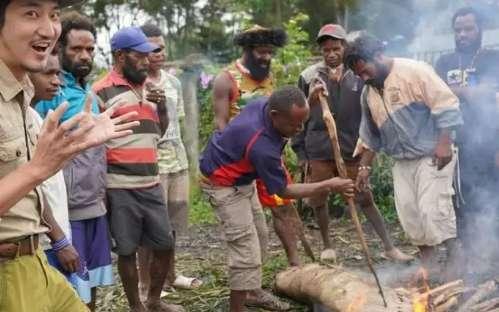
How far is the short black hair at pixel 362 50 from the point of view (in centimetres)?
574

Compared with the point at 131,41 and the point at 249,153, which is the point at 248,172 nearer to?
the point at 249,153

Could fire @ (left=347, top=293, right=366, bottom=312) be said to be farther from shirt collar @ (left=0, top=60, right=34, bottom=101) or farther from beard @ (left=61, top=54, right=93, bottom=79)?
shirt collar @ (left=0, top=60, right=34, bottom=101)

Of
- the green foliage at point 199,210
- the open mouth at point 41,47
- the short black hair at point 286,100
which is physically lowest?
the green foliage at point 199,210

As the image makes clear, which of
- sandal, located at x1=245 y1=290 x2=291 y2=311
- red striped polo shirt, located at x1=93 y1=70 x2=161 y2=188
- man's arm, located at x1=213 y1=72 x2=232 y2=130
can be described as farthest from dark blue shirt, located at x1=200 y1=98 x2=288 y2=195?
sandal, located at x1=245 y1=290 x2=291 y2=311

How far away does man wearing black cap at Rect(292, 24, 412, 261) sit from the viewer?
22.6 feet

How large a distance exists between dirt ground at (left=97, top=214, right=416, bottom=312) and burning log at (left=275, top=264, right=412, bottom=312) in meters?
0.22

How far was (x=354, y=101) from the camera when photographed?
6.93m

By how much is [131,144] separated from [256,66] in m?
1.63

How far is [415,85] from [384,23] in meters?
2.97

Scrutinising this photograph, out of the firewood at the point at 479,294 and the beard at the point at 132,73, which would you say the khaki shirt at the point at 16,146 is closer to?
the beard at the point at 132,73

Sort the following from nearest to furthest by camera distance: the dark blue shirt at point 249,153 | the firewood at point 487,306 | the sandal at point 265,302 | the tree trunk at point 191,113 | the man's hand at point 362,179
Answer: the firewood at point 487,306
the dark blue shirt at point 249,153
the sandal at point 265,302
the man's hand at point 362,179
the tree trunk at point 191,113

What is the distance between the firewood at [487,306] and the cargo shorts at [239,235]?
1.56 metres

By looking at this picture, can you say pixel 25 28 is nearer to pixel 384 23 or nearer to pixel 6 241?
pixel 6 241

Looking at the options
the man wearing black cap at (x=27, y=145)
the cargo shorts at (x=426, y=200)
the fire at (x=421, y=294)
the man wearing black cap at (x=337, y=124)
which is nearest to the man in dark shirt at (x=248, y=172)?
the fire at (x=421, y=294)
